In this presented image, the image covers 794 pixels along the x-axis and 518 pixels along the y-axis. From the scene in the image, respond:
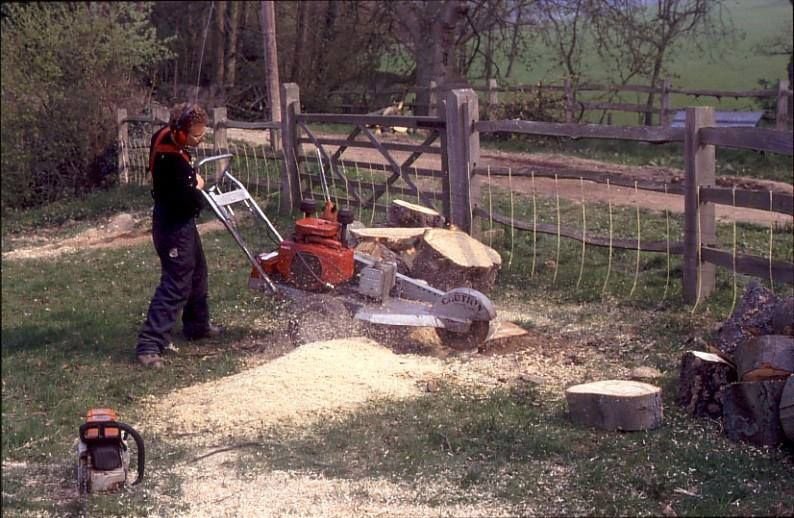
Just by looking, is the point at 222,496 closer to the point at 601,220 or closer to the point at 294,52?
the point at 601,220

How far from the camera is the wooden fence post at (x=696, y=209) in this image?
7.88 metres

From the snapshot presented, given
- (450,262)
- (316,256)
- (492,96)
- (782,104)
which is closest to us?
(316,256)

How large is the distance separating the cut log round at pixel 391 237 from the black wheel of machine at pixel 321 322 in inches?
40.1

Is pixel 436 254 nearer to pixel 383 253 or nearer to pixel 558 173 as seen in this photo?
pixel 383 253

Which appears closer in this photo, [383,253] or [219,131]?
[383,253]

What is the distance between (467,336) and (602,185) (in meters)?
8.95

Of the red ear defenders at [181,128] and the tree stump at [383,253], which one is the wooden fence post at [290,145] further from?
the red ear defenders at [181,128]

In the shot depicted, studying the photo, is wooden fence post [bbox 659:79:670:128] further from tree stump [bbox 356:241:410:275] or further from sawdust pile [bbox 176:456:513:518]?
sawdust pile [bbox 176:456:513:518]

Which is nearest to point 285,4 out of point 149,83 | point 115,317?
point 149,83

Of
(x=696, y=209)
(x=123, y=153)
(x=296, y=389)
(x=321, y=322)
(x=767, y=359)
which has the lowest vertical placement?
(x=296, y=389)

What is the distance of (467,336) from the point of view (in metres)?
7.20

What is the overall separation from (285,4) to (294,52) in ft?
4.87

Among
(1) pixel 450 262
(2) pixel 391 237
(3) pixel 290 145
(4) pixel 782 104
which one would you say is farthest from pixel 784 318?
(4) pixel 782 104

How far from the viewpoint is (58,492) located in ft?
17.4
